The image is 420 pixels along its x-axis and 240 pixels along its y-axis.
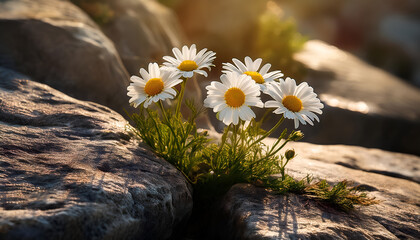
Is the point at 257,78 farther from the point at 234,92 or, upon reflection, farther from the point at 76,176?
the point at 76,176

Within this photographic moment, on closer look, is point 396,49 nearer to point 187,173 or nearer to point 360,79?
point 360,79

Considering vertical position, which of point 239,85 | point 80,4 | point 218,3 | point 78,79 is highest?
point 218,3

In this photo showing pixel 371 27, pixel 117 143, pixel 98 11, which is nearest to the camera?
pixel 117 143

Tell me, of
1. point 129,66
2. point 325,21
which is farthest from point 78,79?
point 325,21

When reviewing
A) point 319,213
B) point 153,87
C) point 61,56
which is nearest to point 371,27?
point 61,56

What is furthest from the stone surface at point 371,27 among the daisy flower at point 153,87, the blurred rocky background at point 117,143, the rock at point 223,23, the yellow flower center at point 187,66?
the daisy flower at point 153,87

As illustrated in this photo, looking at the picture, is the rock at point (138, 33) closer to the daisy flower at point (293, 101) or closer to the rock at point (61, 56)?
the rock at point (61, 56)
